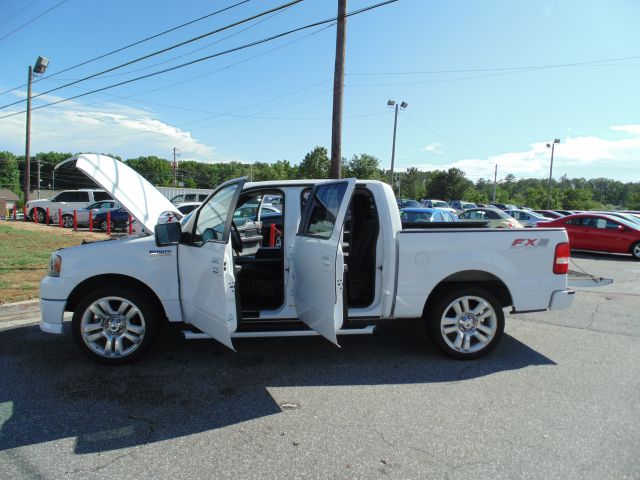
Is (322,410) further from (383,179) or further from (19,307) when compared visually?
(383,179)

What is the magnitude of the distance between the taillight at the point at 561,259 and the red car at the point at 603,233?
37.7 feet

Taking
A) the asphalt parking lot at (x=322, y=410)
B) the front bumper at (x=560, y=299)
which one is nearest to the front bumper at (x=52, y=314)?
the asphalt parking lot at (x=322, y=410)

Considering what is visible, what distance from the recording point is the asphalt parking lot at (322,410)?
8.81 feet

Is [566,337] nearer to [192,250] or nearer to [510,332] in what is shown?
[510,332]

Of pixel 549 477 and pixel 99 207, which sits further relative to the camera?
pixel 99 207

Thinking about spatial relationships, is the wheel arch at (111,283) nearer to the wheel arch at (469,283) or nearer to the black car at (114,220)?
the wheel arch at (469,283)

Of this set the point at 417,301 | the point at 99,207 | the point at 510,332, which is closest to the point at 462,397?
the point at 417,301

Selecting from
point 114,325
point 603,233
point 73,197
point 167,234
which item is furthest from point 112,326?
point 73,197

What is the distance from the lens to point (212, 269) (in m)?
3.58

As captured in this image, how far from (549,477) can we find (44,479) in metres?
3.02

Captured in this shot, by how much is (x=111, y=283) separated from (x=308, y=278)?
1.94 m

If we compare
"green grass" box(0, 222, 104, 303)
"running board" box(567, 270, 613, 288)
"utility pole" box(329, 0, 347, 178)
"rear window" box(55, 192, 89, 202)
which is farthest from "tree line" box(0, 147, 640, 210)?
"running board" box(567, 270, 613, 288)

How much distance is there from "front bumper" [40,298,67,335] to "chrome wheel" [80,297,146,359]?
0.79 feet

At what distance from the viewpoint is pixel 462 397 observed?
3596 millimetres
